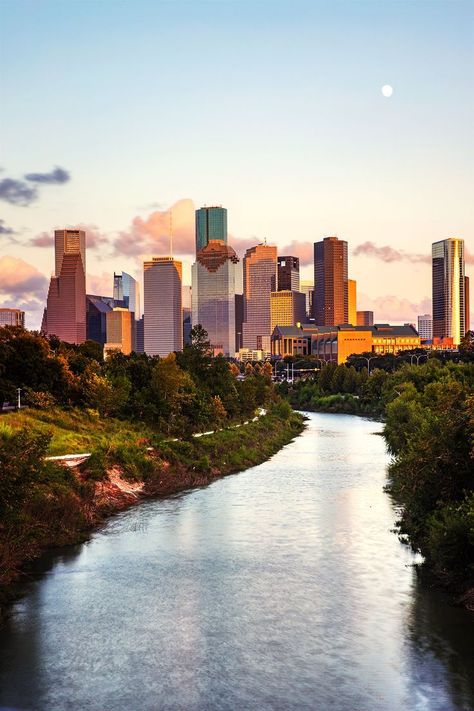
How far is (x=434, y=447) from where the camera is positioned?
39375mm

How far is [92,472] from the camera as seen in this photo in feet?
186

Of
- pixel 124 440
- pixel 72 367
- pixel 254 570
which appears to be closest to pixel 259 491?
pixel 124 440

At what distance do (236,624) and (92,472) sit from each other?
26.7 m

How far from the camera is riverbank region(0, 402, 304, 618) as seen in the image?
38469mm

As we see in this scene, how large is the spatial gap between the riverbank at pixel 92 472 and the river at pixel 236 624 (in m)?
1.74

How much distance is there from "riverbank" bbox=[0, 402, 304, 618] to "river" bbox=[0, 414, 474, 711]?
1.74 meters

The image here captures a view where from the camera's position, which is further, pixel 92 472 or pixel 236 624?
pixel 92 472

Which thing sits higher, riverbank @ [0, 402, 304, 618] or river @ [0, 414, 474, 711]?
riverbank @ [0, 402, 304, 618]

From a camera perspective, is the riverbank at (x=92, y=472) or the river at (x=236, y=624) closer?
the river at (x=236, y=624)

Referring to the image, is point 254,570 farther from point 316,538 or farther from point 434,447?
point 434,447

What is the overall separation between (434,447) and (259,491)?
1069 inches

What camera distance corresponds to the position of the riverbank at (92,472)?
38.5 m

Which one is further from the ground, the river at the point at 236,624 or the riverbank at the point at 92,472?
the riverbank at the point at 92,472

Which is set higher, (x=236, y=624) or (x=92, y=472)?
(x=92, y=472)
